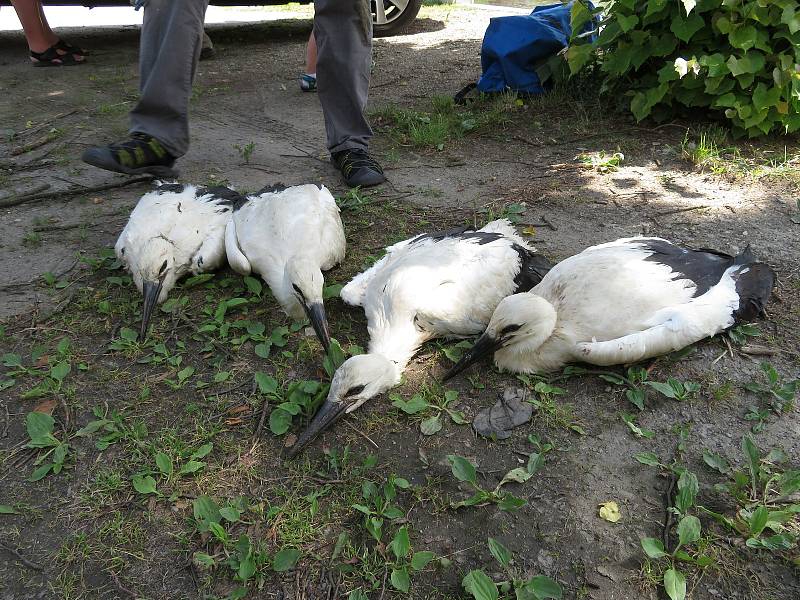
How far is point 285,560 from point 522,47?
5072 mm

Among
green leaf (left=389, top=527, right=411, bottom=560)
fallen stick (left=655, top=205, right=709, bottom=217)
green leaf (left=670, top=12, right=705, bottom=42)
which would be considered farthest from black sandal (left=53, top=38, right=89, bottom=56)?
green leaf (left=389, top=527, right=411, bottom=560)

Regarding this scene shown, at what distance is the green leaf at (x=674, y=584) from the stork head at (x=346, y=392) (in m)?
1.20

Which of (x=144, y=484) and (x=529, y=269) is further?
(x=529, y=269)

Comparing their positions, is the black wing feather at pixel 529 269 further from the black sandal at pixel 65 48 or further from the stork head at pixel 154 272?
the black sandal at pixel 65 48

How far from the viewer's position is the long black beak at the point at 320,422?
2297 millimetres

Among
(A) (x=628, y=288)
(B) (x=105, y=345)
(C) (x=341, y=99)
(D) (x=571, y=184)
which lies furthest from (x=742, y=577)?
(C) (x=341, y=99)

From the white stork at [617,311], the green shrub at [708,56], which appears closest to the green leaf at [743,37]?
the green shrub at [708,56]

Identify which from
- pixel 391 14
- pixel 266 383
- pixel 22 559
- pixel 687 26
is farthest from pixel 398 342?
pixel 391 14

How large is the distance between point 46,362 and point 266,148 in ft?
9.69

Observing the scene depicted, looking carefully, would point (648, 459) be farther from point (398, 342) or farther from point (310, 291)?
point (310, 291)

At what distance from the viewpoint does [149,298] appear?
10.2 ft

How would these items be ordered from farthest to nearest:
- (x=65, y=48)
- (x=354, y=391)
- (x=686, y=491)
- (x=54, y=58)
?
(x=65, y=48) → (x=54, y=58) → (x=354, y=391) → (x=686, y=491)

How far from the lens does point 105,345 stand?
9.52 feet

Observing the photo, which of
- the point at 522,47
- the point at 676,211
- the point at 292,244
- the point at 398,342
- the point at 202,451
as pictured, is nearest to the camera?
the point at 202,451
